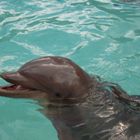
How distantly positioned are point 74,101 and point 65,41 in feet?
16.8

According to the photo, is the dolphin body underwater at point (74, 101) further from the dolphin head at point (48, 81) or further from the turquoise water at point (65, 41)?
the turquoise water at point (65, 41)

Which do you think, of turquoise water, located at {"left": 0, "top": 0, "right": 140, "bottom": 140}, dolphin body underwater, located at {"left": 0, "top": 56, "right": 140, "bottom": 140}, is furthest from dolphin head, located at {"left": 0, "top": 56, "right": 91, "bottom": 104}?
turquoise water, located at {"left": 0, "top": 0, "right": 140, "bottom": 140}

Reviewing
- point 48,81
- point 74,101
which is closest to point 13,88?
point 48,81

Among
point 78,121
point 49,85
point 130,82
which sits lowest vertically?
point 130,82

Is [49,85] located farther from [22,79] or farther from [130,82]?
[130,82]

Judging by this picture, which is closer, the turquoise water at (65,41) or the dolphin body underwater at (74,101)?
the dolphin body underwater at (74,101)

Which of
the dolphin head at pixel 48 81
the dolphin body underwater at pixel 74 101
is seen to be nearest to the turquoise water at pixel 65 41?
the dolphin body underwater at pixel 74 101

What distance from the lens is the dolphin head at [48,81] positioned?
4348mm

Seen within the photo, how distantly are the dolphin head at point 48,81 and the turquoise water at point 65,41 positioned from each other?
6.80 feet

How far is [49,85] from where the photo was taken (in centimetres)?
449

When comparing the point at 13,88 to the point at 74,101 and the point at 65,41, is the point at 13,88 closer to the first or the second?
the point at 74,101

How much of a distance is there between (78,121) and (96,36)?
538cm

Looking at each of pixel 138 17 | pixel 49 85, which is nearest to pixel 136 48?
pixel 138 17

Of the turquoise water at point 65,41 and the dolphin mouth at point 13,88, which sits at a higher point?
the dolphin mouth at point 13,88
